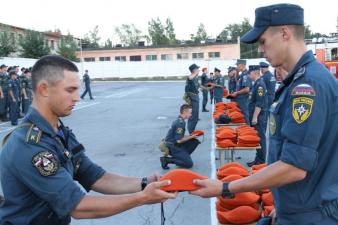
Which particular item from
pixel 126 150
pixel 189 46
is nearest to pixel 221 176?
pixel 126 150

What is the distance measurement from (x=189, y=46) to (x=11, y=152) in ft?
195

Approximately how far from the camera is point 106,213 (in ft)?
7.09

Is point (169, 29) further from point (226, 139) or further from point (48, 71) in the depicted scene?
point (48, 71)

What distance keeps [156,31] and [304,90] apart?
90108mm

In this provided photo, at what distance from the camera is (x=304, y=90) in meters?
1.93

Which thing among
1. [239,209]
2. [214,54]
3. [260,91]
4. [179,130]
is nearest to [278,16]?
[239,209]

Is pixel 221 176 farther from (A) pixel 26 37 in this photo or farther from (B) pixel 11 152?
(A) pixel 26 37

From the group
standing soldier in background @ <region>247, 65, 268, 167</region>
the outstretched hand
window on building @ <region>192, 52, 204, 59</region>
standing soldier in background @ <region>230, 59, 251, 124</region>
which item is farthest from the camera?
window on building @ <region>192, 52, 204, 59</region>

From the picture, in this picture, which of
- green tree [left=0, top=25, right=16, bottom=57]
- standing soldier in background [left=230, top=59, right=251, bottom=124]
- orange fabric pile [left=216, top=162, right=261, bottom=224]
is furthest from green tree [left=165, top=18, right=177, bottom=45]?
orange fabric pile [left=216, top=162, right=261, bottom=224]

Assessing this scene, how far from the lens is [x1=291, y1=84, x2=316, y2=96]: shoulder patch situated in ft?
6.29

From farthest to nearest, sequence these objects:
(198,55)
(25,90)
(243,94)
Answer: (198,55) < (25,90) < (243,94)

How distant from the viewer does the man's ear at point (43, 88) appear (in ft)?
7.08

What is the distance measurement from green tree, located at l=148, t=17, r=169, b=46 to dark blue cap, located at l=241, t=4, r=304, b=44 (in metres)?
86.6

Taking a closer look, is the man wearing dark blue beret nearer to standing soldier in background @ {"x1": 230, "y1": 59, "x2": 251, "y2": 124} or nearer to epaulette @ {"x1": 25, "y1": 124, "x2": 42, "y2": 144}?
epaulette @ {"x1": 25, "y1": 124, "x2": 42, "y2": 144}
